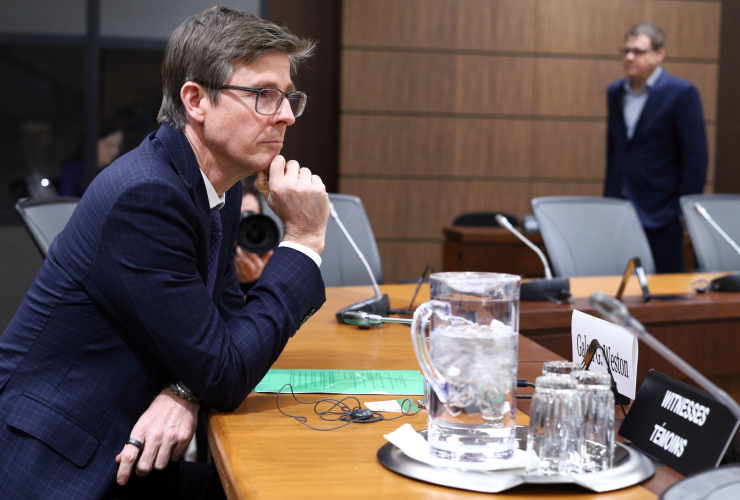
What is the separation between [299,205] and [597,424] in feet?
2.01

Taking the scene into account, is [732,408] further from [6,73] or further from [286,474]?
[6,73]

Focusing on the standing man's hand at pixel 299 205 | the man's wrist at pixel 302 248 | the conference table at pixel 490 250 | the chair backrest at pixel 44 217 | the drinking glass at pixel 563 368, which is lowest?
the conference table at pixel 490 250

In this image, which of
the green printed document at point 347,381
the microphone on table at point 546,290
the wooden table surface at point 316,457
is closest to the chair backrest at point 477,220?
the microphone on table at point 546,290

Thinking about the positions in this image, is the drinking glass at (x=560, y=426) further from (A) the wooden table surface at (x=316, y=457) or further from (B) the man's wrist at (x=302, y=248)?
(B) the man's wrist at (x=302, y=248)

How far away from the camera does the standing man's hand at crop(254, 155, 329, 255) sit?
4.02 feet

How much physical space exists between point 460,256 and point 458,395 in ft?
12.4

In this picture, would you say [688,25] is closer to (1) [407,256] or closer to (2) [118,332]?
(1) [407,256]

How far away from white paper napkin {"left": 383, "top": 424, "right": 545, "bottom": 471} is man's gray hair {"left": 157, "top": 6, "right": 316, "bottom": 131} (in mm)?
652

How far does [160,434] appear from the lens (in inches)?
42.3

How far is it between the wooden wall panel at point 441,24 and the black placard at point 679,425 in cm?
475

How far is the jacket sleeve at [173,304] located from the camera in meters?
1.04

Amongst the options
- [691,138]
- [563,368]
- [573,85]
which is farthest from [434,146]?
[563,368]

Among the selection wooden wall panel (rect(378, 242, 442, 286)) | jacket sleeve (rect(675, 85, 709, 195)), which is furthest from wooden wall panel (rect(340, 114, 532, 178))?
jacket sleeve (rect(675, 85, 709, 195))

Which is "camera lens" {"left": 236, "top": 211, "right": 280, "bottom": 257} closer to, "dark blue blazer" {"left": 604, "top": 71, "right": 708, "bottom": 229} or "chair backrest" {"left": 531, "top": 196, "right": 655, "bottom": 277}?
"chair backrest" {"left": 531, "top": 196, "right": 655, "bottom": 277}
